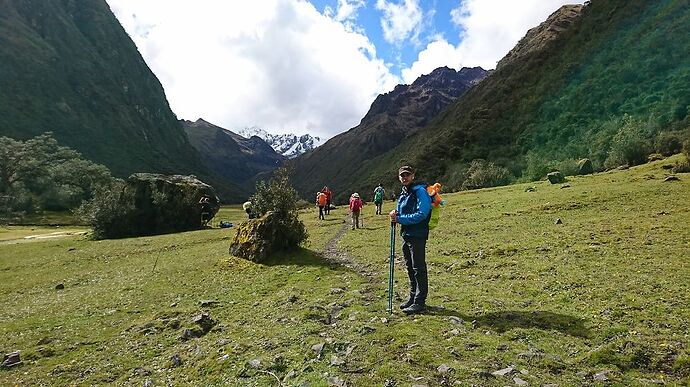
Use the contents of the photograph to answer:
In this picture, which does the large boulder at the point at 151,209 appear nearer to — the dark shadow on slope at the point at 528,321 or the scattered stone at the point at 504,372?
Result: the dark shadow on slope at the point at 528,321

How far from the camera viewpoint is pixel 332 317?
13.0 metres

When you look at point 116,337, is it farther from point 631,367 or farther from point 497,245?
point 497,245

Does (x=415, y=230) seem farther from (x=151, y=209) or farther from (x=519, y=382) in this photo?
(x=151, y=209)

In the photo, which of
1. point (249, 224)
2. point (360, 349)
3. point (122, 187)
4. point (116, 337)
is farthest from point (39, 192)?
point (360, 349)

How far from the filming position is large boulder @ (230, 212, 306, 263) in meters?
24.5

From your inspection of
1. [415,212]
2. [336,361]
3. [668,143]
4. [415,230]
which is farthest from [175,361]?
[668,143]

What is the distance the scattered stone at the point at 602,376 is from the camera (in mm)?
7994

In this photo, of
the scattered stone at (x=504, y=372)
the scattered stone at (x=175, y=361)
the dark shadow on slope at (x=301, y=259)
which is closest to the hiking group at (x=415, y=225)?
the scattered stone at (x=504, y=372)

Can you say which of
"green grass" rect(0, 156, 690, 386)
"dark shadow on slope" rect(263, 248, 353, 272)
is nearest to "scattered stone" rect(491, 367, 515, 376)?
"green grass" rect(0, 156, 690, 386)

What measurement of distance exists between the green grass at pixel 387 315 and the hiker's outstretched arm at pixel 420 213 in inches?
106

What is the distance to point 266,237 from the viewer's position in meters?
24.9

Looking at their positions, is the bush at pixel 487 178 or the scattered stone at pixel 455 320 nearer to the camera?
the scattered stone at pixel 455 320

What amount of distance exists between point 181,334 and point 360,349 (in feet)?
21.8

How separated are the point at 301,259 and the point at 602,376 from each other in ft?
56.8
